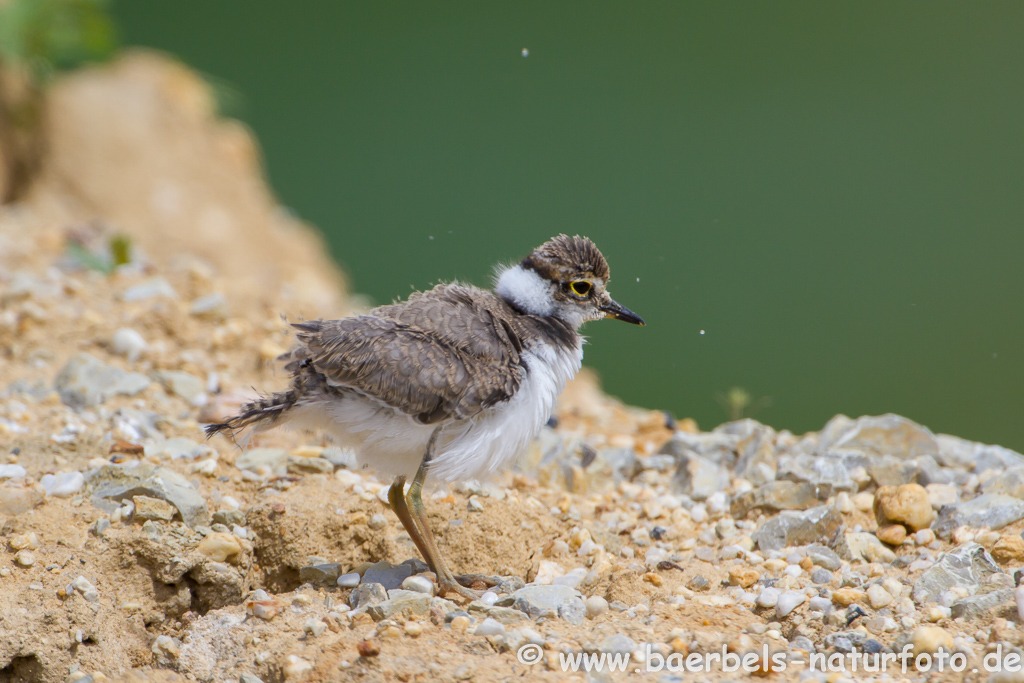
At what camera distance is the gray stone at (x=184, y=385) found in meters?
4.37

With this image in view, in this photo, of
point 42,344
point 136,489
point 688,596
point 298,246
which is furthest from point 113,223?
point 688,596

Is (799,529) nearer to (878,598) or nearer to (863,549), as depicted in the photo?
(863,549)

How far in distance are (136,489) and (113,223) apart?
4.49 metres

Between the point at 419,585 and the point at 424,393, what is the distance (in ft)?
2.06

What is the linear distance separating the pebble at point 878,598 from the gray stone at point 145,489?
85.7 inches

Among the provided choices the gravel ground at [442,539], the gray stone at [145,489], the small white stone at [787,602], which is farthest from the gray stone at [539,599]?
the gray stone at [145,489]

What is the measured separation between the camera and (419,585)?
3088 mm

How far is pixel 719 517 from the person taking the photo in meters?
3.78

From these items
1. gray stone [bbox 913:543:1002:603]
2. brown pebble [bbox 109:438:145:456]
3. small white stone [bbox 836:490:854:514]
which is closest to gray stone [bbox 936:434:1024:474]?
small white stone [bbox 836:490:854:514]

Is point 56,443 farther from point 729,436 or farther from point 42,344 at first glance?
point 729,436

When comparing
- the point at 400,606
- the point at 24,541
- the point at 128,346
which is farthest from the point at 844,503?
the point at 128,346

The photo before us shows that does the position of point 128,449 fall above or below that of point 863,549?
below

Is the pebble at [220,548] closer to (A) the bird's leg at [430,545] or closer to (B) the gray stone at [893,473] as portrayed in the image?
(A) the bird's leg at [430,545]

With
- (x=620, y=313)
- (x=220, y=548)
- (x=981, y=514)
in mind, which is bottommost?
(x=220, y=548)
